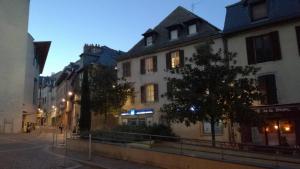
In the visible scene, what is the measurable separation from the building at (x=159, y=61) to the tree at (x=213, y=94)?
8.51 metres

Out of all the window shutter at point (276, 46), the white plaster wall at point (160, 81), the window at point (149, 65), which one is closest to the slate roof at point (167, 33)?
the white plaster wall at point (160, 81)

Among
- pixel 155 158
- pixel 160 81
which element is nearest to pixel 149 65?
pixel 160 81

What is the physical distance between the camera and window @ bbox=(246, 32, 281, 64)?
20516 millimetres

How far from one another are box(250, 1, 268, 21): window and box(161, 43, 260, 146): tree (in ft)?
26.2

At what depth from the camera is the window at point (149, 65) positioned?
28.5 m

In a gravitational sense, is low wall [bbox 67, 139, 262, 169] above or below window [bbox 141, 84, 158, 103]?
below

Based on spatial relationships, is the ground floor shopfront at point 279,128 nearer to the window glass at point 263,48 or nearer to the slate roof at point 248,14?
the window glass at point 263,48

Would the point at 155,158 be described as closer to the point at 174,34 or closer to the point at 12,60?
the point at 174,34

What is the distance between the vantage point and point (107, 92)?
28656 millimetres

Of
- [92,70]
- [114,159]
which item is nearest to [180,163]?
[114,159]

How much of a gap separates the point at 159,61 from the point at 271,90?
35.6ft

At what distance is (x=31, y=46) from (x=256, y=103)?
4403cm

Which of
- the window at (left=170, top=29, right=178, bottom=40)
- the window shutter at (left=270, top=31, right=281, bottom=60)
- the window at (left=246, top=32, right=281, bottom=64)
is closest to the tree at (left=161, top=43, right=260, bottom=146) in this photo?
the window shutter at (left=270, top=31, right=281, bottom=60)

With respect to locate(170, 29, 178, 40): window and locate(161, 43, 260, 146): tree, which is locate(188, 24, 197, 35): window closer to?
locate(170, 29, 178, 40): window
